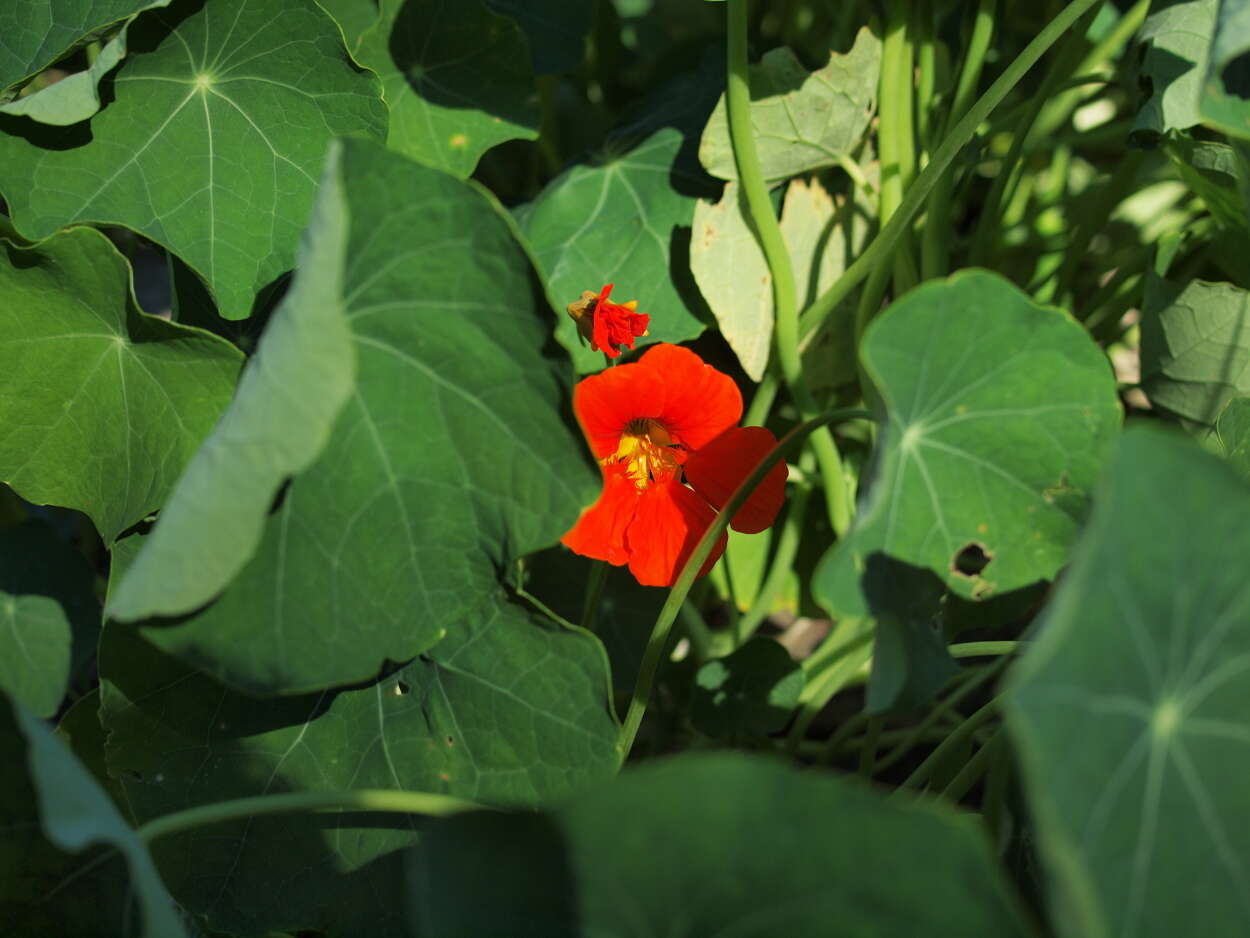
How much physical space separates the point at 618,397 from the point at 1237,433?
51cm

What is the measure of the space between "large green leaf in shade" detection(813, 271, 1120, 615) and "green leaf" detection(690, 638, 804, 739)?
0.32m

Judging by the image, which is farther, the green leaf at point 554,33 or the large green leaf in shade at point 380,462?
the green leaf at point 554,33

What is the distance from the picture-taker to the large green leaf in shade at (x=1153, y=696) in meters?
0.52

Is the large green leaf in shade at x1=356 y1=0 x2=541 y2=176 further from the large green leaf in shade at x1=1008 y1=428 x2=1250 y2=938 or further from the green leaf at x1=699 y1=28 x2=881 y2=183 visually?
the large green leaf in shade at x1=1008 y1=428 x2=1250 y2=938

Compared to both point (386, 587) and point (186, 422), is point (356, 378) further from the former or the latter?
point (186, 422)

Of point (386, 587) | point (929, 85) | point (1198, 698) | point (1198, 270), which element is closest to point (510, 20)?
point (929, 85)

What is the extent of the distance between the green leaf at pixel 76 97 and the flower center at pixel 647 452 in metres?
0.56

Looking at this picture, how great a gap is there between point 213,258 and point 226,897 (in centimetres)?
57

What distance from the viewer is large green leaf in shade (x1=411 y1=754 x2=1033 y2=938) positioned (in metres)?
0.51

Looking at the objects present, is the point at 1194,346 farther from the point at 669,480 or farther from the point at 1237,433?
the point at 669,480

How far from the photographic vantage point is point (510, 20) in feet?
3.83

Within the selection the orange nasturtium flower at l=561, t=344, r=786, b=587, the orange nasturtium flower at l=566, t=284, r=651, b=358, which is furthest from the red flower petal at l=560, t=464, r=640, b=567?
the orange nasturtium flower at l=566, t=284, r=651, b=358

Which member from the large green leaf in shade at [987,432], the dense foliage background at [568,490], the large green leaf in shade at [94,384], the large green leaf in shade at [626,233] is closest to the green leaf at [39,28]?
the dense foliage background at [568,490]

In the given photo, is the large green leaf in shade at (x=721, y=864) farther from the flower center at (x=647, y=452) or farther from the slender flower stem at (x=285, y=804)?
the flower center at (x=647, y=452)
